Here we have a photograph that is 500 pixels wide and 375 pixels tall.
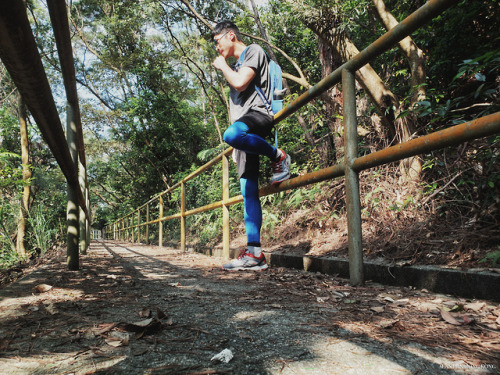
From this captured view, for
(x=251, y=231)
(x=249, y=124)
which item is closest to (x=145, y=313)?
(x=251, y=231)

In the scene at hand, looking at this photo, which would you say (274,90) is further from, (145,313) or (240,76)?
(145,313)

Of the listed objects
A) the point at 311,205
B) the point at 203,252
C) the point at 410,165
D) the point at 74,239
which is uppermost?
the point at 410,165

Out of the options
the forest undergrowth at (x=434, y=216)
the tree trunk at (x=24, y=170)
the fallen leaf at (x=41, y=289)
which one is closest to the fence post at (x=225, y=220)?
the forest undergrowth at (x=434, y=216)

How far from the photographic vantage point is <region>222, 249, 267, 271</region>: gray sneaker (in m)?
2.39

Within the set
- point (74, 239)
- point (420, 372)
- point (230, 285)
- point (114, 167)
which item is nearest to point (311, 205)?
point (230, 285)

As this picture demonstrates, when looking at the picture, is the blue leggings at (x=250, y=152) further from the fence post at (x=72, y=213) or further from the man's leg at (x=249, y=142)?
the fence post at (x=72, y=213)

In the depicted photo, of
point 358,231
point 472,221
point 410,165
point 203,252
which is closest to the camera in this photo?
point 358,231

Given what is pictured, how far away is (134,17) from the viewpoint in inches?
521

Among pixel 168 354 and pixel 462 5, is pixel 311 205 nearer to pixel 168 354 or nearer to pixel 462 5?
pixel 462 5

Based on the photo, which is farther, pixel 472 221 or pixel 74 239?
pixel 74 239

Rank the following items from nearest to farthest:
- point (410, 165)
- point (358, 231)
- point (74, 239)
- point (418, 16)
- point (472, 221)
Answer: point (418, 16) → point (358, 231) → point (472, 221) → point (74, 239) → point (410, 165)

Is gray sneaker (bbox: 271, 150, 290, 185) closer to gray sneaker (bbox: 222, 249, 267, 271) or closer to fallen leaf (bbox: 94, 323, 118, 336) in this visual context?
gray sneaker (bbox: 222, 249, 267, 271)

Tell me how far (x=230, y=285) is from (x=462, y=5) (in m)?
3.33

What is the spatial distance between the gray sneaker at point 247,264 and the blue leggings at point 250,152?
106mm
